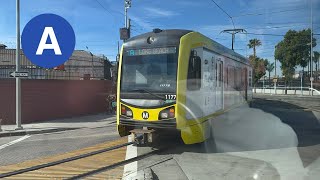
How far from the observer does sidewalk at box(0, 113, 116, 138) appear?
15.9 metres

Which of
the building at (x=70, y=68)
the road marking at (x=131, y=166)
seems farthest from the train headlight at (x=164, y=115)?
the building at (x=70, y=68)

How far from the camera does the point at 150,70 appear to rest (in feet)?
34.6

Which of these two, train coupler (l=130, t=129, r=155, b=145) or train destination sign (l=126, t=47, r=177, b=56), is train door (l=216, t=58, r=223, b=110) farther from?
train coupler (l=130, t=129, r=155, b=145)

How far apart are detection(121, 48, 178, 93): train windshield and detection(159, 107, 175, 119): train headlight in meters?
0.46

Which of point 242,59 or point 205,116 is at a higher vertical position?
point 242,59

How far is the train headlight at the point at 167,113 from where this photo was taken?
32.8 ft

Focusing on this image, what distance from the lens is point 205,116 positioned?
11.0m

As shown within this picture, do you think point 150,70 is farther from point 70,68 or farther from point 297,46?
point 70,68

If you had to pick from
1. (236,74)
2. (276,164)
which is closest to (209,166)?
(276,164)

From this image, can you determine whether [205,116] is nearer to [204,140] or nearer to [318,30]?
[204,140]

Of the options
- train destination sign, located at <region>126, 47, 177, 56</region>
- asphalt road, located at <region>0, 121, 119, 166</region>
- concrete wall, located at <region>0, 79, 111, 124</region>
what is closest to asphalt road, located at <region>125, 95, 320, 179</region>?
asphalt road, located at <region>0, 121, 119, 166</region>

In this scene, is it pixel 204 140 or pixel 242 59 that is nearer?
pixel 204 140

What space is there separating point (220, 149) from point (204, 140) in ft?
1.54

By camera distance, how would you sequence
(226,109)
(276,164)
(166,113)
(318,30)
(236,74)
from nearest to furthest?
(318,30)
(276,164)
(166,113)
(226,109)
(236,74)
